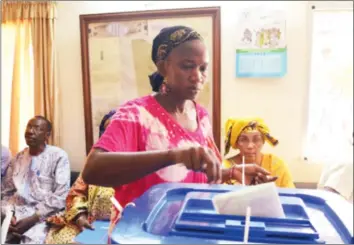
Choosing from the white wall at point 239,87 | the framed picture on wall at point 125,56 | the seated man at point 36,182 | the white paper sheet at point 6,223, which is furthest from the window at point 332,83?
the white paper sheet at point 6,223

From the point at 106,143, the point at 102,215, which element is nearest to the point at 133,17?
the point at 106,143

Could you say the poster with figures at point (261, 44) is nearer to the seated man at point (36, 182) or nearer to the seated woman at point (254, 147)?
the seated woman at point (254, 147)

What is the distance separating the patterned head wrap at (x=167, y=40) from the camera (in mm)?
665

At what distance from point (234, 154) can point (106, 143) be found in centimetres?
27

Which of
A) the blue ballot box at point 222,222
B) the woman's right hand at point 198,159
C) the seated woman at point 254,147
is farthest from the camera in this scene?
the seated woman at point 254,147

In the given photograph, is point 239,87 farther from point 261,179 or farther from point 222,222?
point 222,222

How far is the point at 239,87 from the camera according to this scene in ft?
2.32

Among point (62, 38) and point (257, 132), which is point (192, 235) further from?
point (62, 38)

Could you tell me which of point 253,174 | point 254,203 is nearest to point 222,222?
point 254,203

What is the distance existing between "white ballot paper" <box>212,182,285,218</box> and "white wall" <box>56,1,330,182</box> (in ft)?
0.75

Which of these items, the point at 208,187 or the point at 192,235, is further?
the point at 208,187

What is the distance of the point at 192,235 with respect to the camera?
1.45ft

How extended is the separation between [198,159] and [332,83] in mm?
312

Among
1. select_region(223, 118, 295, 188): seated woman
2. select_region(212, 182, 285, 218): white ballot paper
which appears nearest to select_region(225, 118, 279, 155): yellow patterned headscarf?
select_region(223, 118, 295, 188): seated woman
